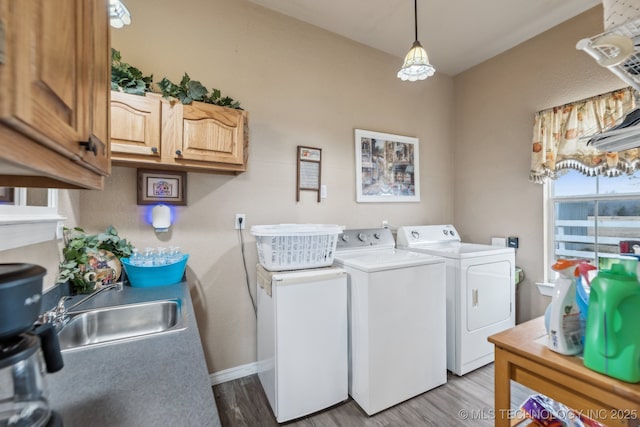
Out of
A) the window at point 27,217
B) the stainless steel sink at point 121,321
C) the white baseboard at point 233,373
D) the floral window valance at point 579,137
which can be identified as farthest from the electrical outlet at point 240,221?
the floral window valance at point 579,137

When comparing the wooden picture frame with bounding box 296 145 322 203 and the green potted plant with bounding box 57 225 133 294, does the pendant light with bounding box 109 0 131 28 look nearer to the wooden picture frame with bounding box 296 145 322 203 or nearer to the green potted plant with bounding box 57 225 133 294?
the green potted plant with bounding box 57 225 133 294

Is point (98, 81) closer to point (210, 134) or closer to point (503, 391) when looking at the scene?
point (210, 134)

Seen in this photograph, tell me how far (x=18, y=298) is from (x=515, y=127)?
3.53 metres

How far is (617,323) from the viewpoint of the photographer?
768 mm

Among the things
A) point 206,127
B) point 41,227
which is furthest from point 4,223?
point 206,127

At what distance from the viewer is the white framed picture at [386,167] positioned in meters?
2.70

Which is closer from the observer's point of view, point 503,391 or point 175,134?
point 503,391

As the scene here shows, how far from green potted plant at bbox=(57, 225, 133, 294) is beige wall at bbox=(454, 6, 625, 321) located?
3.34 metres

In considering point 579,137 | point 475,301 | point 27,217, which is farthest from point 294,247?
point 579,137

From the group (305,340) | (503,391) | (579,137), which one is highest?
(579,137)

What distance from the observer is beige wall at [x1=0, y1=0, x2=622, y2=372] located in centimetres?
196

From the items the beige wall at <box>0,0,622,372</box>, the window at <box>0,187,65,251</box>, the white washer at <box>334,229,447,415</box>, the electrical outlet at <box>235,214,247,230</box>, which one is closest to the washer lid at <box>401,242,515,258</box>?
the white washer at <box>334,229,447,415</box>

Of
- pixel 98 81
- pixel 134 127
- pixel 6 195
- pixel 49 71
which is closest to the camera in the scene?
pixel 49 71

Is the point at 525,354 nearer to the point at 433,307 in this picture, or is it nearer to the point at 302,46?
the point at 433,307
